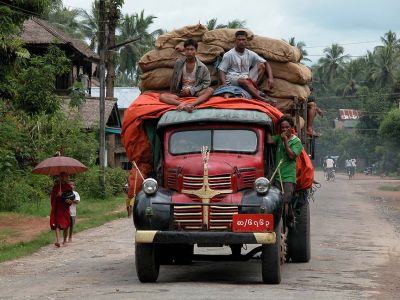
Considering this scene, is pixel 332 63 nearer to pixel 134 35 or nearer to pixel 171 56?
pixel 134 35

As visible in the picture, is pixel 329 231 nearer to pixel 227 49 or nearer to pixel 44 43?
pixel 227 49

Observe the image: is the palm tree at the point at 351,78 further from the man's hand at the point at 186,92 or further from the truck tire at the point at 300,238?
the man's hand at the point at 186,92

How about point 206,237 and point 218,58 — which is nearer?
point 206,237

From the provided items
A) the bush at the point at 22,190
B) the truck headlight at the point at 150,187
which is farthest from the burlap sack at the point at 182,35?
the bush at the point at 22,190

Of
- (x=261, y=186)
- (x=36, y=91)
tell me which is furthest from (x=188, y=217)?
(x=36, y=91)

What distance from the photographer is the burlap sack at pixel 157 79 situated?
1477cm

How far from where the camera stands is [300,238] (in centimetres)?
1519

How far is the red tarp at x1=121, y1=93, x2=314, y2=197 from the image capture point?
13492mm

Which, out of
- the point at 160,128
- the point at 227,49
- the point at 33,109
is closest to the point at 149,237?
the point at 160,128

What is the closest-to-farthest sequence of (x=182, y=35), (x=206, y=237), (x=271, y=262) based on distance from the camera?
(x=206, y=237) → (x=271, y=262) → (x=182, y=35)

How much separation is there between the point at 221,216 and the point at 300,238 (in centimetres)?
329

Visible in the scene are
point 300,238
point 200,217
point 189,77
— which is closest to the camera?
point 200,217

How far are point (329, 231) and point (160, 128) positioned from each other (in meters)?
9.94

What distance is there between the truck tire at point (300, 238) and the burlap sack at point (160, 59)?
3.09 m
